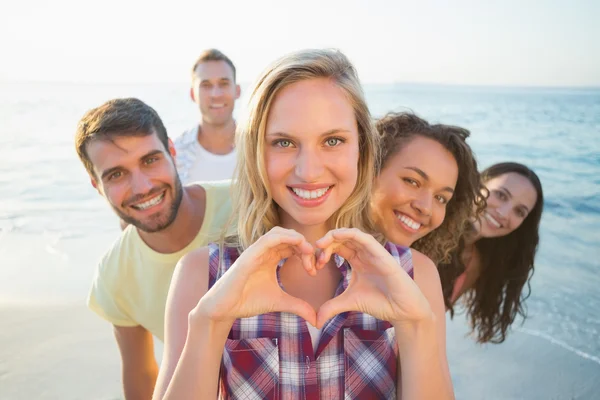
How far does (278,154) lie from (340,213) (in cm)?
49

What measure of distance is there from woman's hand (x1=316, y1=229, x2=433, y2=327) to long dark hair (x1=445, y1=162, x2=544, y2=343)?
286cm

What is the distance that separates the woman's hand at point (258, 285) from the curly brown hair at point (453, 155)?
138cm

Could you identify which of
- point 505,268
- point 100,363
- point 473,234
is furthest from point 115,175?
point 505,268

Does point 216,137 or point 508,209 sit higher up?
point 216,137

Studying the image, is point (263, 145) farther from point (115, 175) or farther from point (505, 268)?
point (505, 268)

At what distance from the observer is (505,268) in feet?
14.5

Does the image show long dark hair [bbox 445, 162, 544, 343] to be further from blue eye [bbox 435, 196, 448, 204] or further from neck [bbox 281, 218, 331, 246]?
neck [bbox 281, 218, 331, 246]

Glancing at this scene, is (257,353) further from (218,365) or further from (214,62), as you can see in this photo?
(214,62)

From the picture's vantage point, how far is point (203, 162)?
19.5 feet

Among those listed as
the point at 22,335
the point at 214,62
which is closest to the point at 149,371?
the point at 22,335

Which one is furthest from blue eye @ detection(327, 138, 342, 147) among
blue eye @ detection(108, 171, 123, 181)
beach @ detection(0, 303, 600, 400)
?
beach @ detection(0, 303, 600, 400)

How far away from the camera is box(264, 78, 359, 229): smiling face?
2047mm

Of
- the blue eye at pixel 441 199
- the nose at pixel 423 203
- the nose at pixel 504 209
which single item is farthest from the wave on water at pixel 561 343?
the nose at pixel 423 203

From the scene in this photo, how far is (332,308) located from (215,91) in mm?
4983
